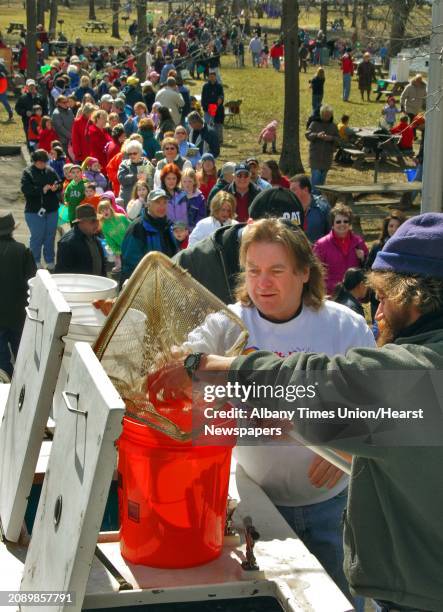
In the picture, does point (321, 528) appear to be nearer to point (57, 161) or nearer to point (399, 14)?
point (399, 14)

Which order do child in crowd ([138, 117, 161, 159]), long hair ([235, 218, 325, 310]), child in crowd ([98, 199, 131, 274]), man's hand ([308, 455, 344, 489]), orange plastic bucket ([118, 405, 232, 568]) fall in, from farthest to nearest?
child in crowd ([138, 117, 161, 159]) → child in crowd ([98, 199, 131, 274]) → long hair ([235, 218, 325, 310]) → man's hand ([308, 455, 344, 489]) → orange plastic bucket ([118, 405, 232, 568])

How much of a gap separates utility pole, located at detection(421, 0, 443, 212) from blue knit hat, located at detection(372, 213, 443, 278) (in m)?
5.51

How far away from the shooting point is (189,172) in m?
12.3

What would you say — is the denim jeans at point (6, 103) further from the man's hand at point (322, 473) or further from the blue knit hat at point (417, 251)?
the blue knit hat at point (417, 251)

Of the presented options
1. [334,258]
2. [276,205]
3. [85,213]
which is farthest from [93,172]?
[276,205]

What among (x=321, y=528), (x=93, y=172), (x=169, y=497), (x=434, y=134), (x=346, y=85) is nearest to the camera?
(x=169, y=497)

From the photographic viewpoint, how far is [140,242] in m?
9.75

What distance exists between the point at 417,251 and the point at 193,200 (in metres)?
9.89

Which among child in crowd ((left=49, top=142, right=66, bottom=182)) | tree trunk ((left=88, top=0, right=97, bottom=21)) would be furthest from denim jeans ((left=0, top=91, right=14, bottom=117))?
tree trunk ((left=88, top=0, right=97, bottom=21))

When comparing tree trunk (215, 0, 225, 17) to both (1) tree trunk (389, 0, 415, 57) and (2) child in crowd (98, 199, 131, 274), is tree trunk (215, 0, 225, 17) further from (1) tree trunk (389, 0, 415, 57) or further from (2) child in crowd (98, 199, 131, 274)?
(2) child in crowd (98, 199, 131, 274)

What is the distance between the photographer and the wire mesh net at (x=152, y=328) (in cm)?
286

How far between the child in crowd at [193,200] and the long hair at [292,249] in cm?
855

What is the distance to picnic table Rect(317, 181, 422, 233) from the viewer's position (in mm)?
16969

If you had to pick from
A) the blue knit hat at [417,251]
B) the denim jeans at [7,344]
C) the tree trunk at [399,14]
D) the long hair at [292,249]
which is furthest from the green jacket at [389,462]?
the tree trunk at [399,14]
